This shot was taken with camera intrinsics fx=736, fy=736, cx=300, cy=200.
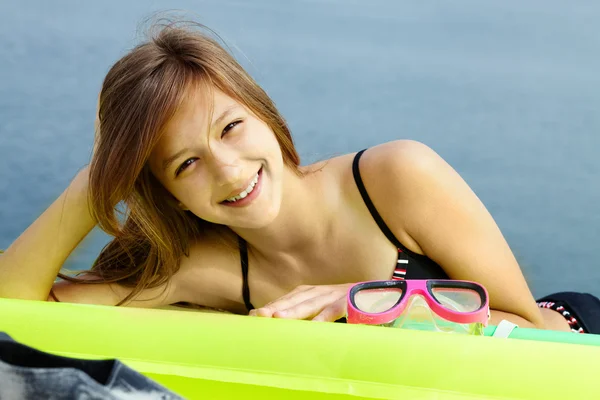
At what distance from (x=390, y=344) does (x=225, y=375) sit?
235 millimetres

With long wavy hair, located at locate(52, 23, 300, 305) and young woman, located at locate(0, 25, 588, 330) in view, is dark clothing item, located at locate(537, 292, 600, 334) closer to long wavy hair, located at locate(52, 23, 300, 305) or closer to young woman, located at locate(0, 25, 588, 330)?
young woman, located at locate(0, 25, 588, 330)

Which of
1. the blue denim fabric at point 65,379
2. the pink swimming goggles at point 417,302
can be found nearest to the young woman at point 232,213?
the pink swimming goggles at point 417,302

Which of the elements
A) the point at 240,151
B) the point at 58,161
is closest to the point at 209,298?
the point at 240,151

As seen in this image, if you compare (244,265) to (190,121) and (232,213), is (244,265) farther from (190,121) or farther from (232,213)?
(190,121)

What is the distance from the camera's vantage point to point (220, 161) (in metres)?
1.43

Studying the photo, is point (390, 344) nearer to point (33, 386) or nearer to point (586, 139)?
point (33, 386)

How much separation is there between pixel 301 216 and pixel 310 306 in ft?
1.10

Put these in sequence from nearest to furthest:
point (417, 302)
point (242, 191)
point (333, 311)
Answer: point (417, 302)
point (333, 311)
point (242, 191)

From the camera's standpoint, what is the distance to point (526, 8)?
14.5 ft

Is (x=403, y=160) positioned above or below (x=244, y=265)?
above

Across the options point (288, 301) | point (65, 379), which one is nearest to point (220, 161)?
point (288, 301)

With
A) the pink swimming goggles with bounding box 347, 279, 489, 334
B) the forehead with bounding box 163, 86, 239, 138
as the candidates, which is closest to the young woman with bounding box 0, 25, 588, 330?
the forehead with bounding box 163, 86, 239, 138

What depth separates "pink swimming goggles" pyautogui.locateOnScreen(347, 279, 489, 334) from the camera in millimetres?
1205

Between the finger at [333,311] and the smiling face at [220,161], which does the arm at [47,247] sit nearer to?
the smiling face at [220,161]
